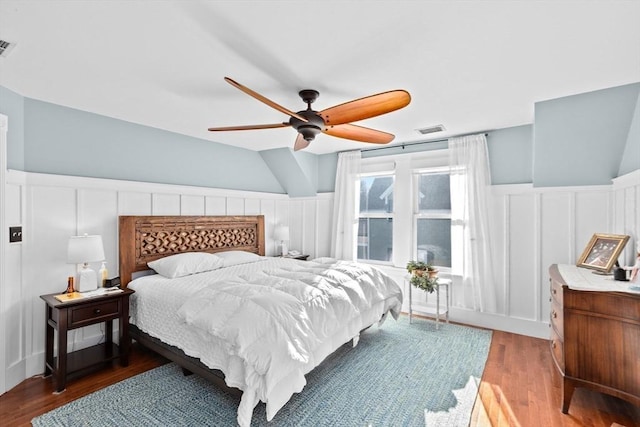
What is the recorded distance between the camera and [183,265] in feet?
11.2

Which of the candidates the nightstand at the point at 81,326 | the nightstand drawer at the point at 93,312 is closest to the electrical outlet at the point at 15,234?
the nightstand at the point at 81,326

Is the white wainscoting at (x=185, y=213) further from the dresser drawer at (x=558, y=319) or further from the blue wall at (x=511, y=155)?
the dresser drawer at (x=558, y=319)

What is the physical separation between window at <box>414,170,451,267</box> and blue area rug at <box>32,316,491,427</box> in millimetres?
1497

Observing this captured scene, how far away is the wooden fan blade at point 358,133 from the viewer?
8.88ft

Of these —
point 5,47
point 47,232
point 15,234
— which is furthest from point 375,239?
point 5,47

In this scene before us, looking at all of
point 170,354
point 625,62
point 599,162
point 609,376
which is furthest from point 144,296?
point 599,162

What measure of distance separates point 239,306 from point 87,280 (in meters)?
1.74

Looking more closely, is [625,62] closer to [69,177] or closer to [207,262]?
[207,262]

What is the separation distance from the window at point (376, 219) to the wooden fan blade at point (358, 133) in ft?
6.55

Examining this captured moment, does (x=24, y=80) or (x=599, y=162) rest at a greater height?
(x=24, y=80)

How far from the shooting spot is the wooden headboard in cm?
338

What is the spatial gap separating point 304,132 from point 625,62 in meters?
2.35

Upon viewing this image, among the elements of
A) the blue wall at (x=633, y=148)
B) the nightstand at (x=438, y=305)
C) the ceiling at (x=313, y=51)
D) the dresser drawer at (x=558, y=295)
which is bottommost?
the nightstand at (x=438, y=305)

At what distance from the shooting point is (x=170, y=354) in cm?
268
